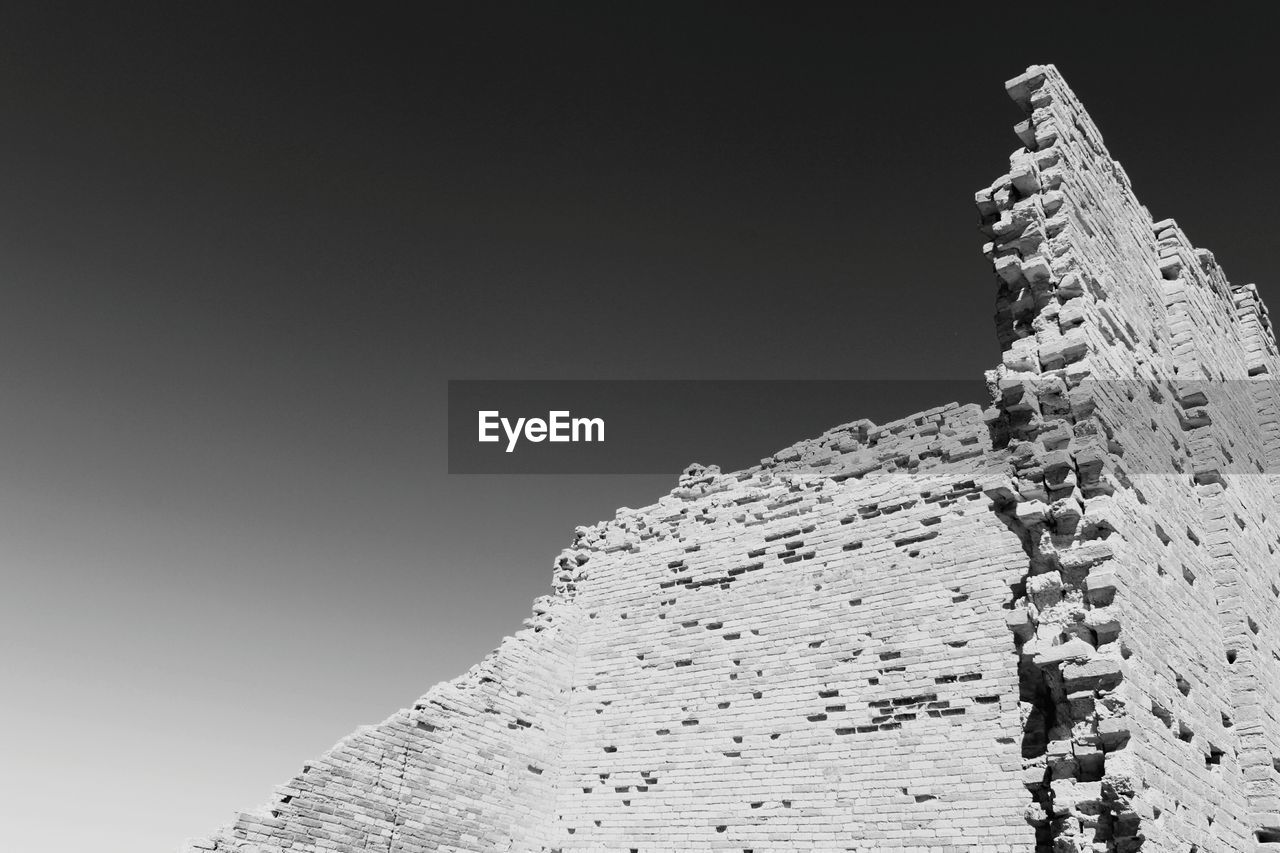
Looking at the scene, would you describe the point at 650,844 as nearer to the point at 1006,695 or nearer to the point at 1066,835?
the point at 1006,695

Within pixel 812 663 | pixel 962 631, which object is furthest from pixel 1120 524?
pixel 812 663

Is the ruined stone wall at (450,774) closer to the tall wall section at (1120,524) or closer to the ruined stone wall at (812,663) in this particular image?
the ruined stone wall at (812,663)

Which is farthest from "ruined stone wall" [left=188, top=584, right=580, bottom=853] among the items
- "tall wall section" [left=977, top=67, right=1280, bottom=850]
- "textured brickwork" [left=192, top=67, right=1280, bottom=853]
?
"tall wall section" [left=977, top=67, right=1280, bottom=850]

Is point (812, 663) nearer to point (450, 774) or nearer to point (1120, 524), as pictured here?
point (450, 774)

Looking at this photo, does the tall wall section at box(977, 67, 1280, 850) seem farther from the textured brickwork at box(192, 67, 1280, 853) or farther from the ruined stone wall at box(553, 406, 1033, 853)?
the ruined stone wall at box(553, 406, 1033, 853)

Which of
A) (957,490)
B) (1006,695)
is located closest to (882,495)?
(957,490)
